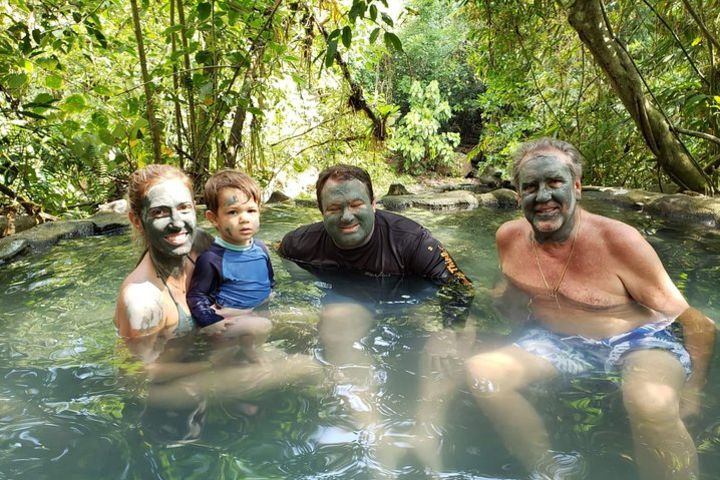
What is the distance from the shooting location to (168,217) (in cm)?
262

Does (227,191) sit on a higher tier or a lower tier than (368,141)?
lower

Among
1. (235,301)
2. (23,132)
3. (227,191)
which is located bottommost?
(235,301)

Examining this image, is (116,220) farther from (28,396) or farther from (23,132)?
(28,396)

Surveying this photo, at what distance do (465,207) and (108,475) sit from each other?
296 inches

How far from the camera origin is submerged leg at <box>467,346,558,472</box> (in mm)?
1785

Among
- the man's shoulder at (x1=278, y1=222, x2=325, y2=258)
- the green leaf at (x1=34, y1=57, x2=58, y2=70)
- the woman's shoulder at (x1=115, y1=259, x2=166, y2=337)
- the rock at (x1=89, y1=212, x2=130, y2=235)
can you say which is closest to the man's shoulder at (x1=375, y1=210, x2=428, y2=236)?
the man's shoulder at (x1=278, y1=222, x2=325, y2=258)

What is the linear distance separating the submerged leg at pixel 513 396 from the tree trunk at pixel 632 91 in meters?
3.77

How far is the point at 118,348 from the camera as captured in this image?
270 cm

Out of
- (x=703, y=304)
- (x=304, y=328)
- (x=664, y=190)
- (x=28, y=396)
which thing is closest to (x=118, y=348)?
(x=28, y=396)

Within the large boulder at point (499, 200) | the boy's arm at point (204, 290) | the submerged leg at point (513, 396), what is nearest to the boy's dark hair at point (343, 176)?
the boy's arm at point (204, 290)

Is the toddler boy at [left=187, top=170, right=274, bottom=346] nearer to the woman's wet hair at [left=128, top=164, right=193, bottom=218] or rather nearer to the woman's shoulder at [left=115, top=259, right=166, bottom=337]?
the woman's shoulder at [left=115, top=259, right=166, bottom=337]

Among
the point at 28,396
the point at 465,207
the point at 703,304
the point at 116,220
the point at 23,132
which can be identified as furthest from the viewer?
the point at 465,207

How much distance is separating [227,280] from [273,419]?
1198 millimetres

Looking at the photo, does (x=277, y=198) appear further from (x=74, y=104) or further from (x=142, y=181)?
(x=142, y=181)
